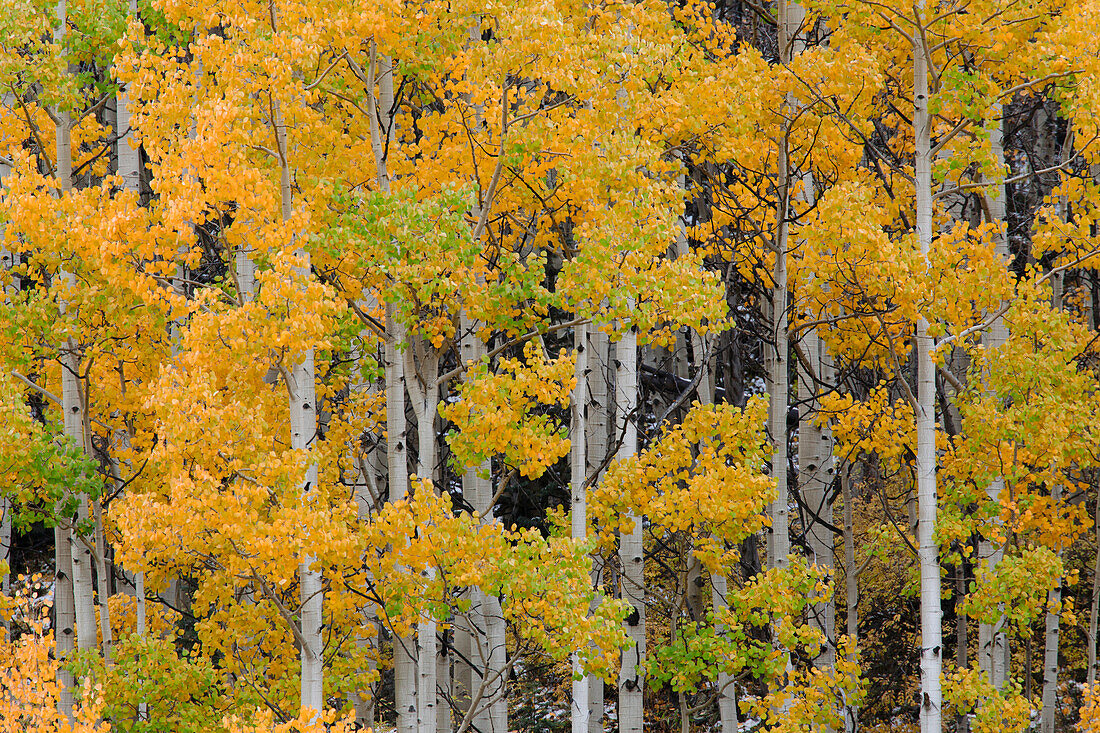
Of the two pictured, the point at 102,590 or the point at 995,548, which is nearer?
the point at 995,548

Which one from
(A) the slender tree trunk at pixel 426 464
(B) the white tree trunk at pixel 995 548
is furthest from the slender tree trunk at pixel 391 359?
(B) the white tree trunk at pixel 995 548

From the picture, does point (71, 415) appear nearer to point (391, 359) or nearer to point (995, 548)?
point (391, 359)

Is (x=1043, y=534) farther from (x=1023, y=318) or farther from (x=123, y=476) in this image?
(x=123, y=476)

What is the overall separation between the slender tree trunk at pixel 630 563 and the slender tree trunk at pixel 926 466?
2486 mm

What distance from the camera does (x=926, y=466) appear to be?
350 inches

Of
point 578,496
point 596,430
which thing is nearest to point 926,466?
point 578,496

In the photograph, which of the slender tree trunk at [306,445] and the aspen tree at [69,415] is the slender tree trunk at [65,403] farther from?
the slender tree trunk at [306,445]

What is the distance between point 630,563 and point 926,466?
2925mm

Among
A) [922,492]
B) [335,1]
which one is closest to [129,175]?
[335,1]

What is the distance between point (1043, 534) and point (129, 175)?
31.2 ft

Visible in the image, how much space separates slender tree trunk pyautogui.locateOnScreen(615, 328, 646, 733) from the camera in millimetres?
10133

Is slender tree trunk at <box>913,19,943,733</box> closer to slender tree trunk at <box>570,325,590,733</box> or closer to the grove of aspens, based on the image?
the grove of aspens

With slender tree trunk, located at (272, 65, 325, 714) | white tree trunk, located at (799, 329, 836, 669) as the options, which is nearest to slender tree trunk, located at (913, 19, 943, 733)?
white tree trunk, located at (799, 329, 836, 669)

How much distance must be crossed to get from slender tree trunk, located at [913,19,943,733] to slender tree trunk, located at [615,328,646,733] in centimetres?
249
